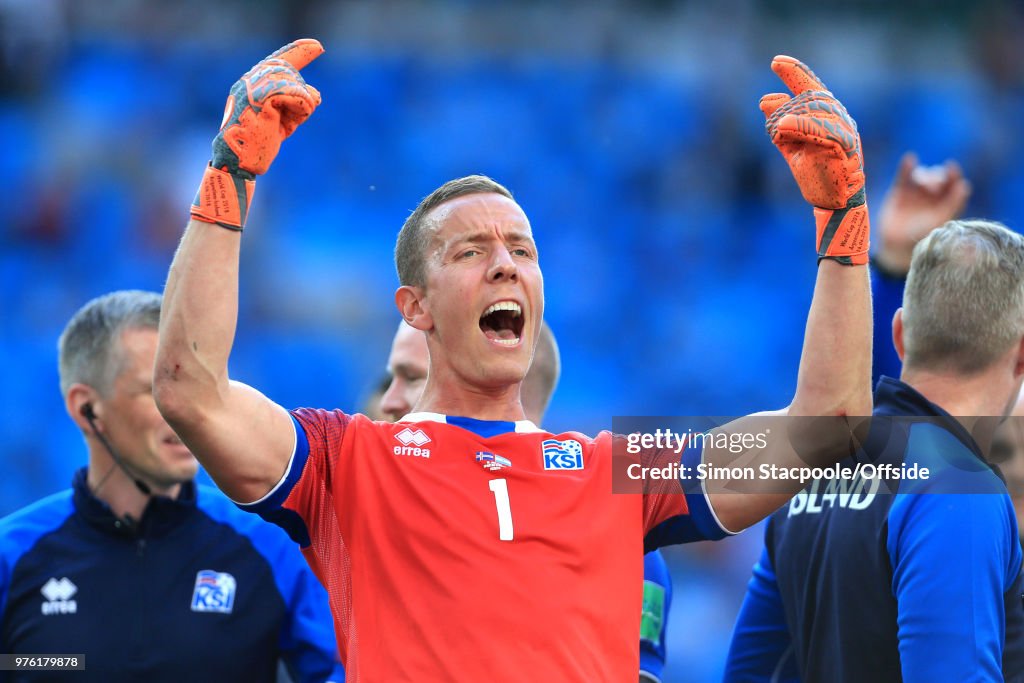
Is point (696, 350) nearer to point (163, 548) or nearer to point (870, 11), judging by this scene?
point (870, 11)

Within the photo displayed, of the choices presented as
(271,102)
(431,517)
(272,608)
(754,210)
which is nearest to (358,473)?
(431,517)

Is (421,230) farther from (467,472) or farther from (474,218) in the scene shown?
(467,472)

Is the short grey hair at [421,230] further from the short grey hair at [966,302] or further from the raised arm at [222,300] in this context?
the short grey hair at [966,302]

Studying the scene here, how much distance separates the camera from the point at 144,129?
33.4 feet

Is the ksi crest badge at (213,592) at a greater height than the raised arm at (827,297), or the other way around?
the raised arm at (827,297)

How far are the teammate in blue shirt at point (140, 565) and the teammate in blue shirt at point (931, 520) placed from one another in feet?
4.84

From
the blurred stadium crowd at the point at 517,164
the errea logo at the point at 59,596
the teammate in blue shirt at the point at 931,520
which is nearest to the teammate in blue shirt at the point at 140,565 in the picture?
the errea logo at the point at 59,596

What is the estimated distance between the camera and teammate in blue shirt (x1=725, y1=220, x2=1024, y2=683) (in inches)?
114

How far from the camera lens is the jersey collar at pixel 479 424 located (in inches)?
118

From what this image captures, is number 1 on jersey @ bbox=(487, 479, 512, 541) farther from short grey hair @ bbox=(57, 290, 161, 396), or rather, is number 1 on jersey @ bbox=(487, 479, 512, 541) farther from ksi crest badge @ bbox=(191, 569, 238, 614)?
short grey hair @ bbox=(57, 290, 161, 396)

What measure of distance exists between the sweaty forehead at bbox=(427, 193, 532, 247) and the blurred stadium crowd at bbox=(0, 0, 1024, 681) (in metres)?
5.54

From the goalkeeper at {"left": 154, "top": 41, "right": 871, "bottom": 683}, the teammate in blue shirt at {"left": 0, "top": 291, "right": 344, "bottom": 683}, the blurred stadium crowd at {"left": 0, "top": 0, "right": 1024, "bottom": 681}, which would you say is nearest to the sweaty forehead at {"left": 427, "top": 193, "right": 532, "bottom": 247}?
the goalkeeper at {"left": 154, "top": 41, "right": 871, "bottom": 683}

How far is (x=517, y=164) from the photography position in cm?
1091

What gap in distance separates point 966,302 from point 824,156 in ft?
2.59
